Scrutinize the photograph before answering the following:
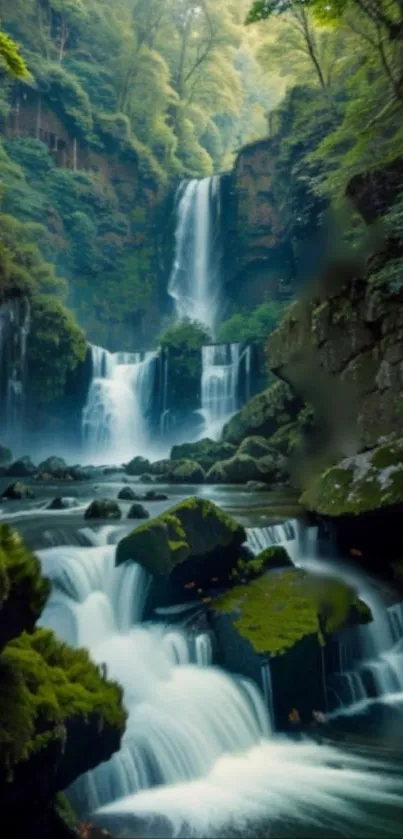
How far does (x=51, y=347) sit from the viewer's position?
87.7ft

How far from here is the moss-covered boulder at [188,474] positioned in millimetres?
19906

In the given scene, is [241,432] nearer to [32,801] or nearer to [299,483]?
[299,483]

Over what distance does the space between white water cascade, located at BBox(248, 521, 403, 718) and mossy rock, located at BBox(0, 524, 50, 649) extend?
4377 millimetres

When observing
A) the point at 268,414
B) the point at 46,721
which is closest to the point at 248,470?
the point at 268,414

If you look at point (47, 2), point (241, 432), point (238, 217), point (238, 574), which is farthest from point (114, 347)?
point (238, 574)

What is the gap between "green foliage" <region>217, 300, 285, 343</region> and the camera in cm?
3062

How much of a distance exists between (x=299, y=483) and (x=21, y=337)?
562 inches

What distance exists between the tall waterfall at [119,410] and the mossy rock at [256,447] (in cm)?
999

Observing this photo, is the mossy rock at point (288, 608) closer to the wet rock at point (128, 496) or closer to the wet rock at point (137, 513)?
the wet rock at point (137, 513)

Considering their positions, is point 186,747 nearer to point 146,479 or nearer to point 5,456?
point 146,479

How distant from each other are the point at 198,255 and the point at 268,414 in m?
17.7

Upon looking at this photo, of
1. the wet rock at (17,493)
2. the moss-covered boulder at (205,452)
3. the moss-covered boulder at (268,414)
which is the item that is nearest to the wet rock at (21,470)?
the moss-covered boulder at (205,452)

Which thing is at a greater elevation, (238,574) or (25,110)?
(25,110)

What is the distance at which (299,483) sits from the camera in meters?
17.3
